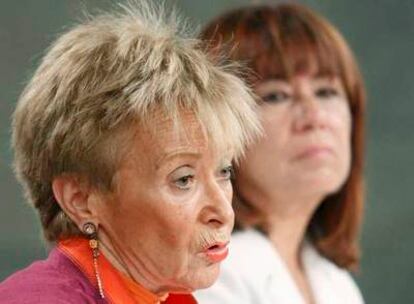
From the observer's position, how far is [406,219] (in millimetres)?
2986

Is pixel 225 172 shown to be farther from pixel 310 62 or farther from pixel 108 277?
Result: pixel 310 62

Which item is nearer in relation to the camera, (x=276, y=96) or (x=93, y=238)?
(x=93, y=238)

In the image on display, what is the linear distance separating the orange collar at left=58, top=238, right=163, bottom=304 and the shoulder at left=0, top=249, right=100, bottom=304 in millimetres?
10

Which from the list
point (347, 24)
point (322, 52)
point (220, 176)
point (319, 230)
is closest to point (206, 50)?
point (220, 176)

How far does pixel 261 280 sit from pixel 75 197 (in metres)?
0.74

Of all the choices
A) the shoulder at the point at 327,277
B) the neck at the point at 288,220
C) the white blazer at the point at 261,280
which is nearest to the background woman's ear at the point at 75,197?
the white blazer at the point at 261,280

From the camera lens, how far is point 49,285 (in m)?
1.36

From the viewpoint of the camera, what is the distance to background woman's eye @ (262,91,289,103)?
2.17 metres

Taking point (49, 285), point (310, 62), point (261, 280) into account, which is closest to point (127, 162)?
point (49, 285)

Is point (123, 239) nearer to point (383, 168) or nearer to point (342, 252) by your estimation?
point (342, 252)

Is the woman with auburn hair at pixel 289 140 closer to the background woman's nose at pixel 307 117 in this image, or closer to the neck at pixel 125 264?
the background woman's nose at pixel 307 117

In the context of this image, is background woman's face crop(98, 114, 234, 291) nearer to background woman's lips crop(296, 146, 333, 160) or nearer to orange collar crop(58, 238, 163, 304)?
orange collar crop(58, 238, 163, 304)

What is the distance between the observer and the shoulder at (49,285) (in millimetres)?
1337

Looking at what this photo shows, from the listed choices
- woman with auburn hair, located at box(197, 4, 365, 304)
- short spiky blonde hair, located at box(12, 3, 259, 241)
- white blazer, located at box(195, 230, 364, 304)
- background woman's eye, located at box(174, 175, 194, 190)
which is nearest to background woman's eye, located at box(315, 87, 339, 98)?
woman with auburn hair, located at box(197, 4, 365, 304)
